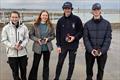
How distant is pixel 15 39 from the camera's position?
7863 millimetres

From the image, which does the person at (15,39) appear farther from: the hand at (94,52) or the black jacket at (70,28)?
the hand at (94,52)

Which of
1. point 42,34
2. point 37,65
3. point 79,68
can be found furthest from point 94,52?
point 79,68

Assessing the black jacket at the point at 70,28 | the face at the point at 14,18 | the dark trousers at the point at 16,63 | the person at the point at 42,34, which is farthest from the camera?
the black jacket at the point at 70,28

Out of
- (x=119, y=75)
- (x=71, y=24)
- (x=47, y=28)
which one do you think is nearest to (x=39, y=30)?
(x=47, y=28)

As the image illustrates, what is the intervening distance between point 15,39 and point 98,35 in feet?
5.29

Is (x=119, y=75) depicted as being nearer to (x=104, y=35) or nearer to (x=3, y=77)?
Answer: (x=104, y=35)

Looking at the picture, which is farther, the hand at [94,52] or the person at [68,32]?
the person at [68,32]

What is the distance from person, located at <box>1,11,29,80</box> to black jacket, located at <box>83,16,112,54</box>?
1.21m

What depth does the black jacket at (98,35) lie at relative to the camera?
7841 mm

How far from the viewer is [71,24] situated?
8195mm

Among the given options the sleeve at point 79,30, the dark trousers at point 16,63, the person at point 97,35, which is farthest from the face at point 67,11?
the dark trousers at point 16,63

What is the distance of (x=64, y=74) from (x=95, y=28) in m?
2.20

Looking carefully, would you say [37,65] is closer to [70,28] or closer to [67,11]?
[70,28]

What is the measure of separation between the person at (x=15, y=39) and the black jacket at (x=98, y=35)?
1.21 meters
